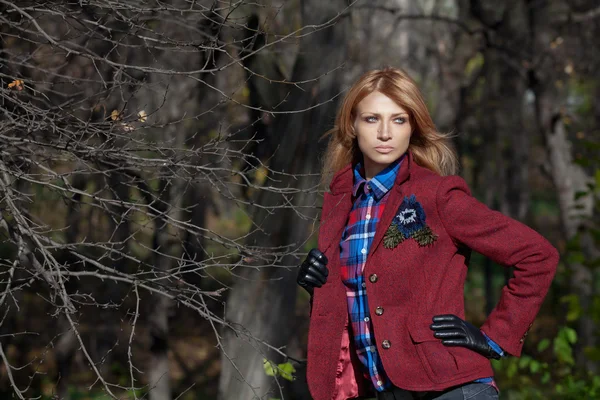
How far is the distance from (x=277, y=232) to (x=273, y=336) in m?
0.64

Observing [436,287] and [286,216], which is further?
[286,216]

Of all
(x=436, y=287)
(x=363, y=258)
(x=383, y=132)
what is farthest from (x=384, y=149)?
(x=436, y=287)

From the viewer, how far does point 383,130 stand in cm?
295

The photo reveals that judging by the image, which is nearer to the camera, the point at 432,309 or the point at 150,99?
the point at 432,309

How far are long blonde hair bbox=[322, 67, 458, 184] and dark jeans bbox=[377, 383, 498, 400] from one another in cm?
79

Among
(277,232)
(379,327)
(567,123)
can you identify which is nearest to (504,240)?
(379,327)

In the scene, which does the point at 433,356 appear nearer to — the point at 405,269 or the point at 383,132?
the point at 405,269

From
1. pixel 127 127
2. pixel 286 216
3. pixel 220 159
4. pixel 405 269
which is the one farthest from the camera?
pixel 286 216

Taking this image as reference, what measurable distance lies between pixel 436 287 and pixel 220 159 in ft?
4.07

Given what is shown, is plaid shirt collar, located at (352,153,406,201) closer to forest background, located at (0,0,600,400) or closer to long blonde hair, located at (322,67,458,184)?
A: long blonde hair, located at (322,67,458,184)

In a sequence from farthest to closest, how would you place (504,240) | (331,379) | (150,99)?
(150,99), (331,379), (504,240)

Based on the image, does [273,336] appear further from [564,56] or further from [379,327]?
[564,56]

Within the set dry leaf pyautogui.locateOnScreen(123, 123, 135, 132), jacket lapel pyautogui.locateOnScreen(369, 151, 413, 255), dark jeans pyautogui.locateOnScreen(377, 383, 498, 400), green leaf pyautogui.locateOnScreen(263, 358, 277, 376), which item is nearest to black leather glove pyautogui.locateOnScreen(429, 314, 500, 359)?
dark jeans pyautogui.locateOnScreen(377, 383, 498, 400)

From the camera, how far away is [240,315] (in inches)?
203
